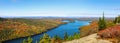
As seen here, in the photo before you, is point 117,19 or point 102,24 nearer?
point 102,24

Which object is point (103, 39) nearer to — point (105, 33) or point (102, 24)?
point (105, 33)

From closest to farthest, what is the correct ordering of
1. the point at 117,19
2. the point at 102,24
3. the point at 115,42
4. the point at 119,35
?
the point at 115,42, the point at 119,35, the point at 102,24, the point at 117,19

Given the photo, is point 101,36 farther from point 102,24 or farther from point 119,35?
point 102,24

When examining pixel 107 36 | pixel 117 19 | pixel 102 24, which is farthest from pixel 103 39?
pixel 117 19

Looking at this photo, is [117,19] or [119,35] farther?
[117,19]

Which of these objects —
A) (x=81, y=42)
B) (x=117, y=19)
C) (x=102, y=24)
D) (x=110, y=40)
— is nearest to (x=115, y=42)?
(x=110, y=40)

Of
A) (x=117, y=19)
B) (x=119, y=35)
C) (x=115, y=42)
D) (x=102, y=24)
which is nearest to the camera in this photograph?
(x=115, y=42)

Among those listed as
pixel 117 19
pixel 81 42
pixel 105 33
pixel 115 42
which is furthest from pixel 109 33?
pixel 117 19
